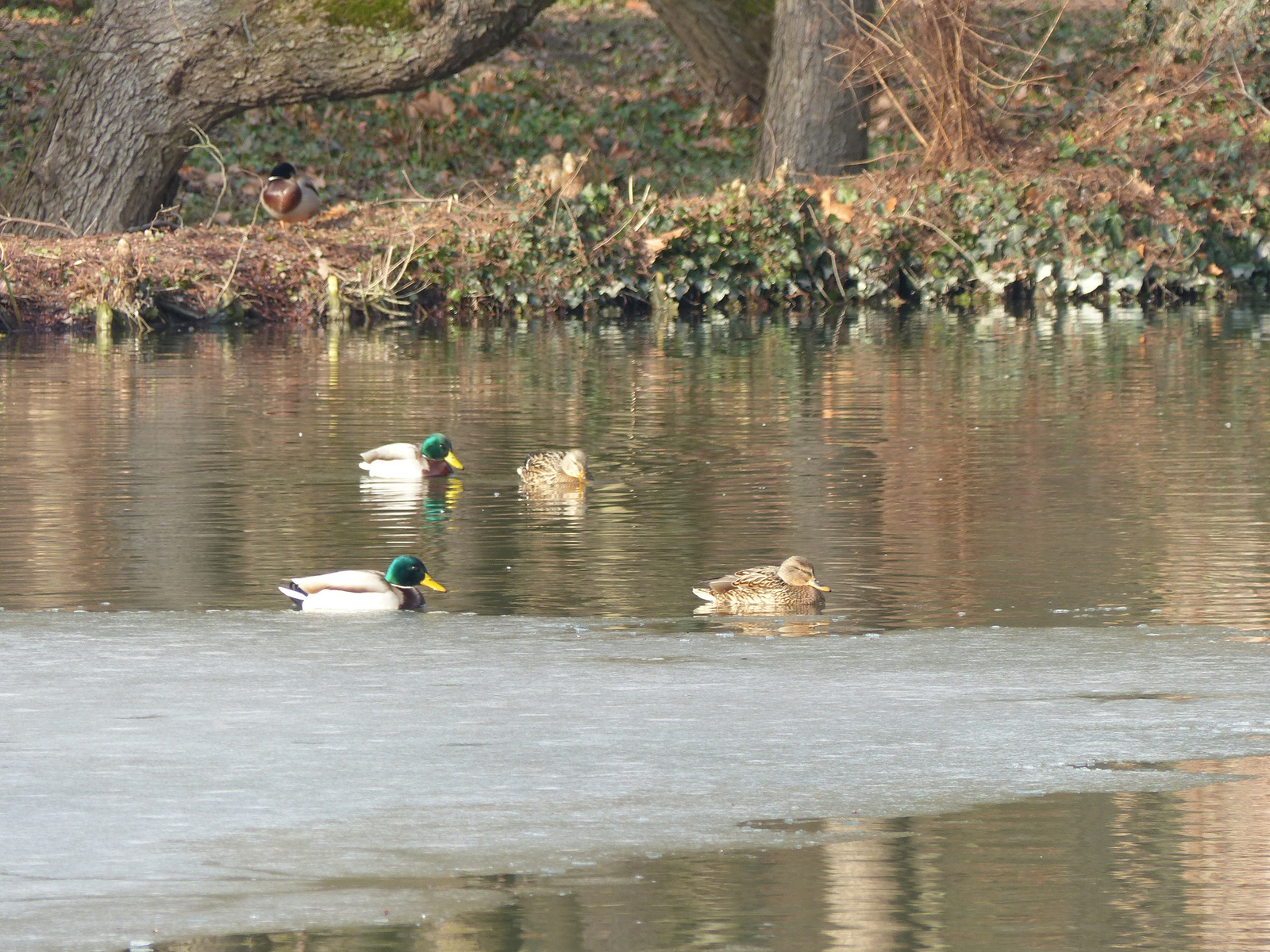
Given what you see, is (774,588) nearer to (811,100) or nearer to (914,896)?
(914,896)

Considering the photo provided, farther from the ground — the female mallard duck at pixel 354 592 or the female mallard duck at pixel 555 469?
the female mallard duck at pixel 555 469

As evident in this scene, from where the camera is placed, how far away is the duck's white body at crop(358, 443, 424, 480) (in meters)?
13.9

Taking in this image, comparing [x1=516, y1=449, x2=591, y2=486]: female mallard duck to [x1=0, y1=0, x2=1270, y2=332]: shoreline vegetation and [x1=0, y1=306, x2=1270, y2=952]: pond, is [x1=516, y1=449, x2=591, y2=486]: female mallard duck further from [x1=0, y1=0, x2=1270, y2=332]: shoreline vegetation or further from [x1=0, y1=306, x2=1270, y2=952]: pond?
[x1=0, y1=0, x2=1270, y2=332]: shoreline vegetation

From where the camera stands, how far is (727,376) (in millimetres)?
20062

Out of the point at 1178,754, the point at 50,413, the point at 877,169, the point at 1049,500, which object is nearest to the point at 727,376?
the point at 50,413

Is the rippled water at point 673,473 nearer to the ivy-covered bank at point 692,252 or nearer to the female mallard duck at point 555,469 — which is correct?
the female mallard duck at point 555,469

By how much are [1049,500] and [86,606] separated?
547 cm

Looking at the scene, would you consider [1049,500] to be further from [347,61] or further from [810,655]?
[347,61]

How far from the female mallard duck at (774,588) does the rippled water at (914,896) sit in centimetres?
308

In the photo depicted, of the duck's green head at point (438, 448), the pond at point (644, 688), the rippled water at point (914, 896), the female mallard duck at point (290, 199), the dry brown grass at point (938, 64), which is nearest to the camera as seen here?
the rippled water at point (914, 896)

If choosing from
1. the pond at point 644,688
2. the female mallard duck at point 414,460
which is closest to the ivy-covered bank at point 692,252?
the pond at point 644,688

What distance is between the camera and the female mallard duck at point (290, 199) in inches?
1094

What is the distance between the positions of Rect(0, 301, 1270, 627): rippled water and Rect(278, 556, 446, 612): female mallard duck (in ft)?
1.27

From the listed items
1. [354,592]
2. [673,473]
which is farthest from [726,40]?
[354,592]
